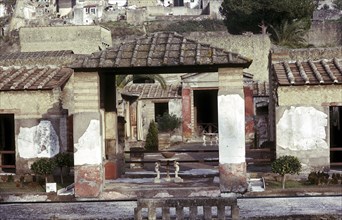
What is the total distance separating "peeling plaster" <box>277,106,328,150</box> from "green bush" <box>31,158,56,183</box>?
534 centimetres

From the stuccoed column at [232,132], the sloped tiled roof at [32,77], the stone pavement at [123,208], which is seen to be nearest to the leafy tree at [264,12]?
the sloped tiled roof at [32,77]

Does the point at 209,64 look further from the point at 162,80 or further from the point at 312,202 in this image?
Answer: the point at 162,80

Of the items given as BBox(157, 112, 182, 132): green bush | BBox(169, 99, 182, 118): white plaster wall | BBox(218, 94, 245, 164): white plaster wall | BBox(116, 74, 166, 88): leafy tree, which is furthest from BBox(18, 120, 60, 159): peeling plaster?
BBox(169, 99, 182, 118): white plaster wall

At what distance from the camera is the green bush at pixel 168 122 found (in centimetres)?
3406

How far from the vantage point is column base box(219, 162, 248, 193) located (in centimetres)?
1443

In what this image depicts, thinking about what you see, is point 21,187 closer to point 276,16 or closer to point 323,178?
point 323,178

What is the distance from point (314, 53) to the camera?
18562 millimetres

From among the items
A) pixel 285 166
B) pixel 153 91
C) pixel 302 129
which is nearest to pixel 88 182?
pixel 285 166

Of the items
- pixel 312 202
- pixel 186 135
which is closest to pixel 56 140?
pixel 312 202

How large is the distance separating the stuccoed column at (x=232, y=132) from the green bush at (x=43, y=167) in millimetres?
3925

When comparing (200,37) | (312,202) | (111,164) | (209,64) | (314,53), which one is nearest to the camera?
(312,202)

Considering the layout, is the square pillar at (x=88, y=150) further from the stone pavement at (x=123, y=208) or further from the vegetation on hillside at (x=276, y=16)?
the vegetation on hillside at (x=276, y=16)

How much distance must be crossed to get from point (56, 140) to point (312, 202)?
6.89m

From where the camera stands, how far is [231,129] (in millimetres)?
14602
